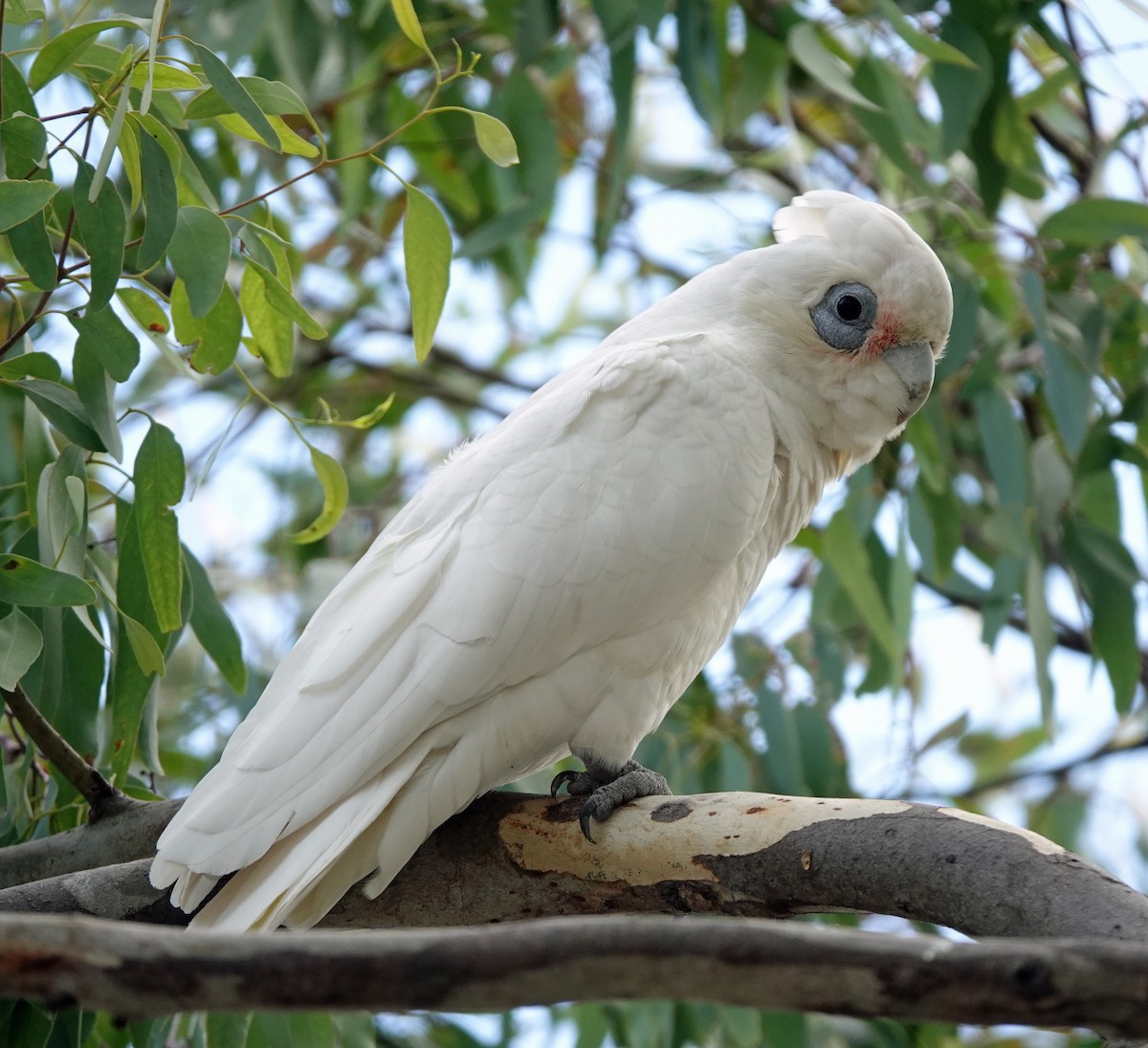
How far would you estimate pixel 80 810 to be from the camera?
5.96 ft

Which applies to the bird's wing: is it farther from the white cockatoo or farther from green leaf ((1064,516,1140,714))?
green leaf ((1064,516,1140,714))

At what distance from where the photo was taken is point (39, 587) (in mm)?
1398

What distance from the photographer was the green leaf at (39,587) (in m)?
1.39

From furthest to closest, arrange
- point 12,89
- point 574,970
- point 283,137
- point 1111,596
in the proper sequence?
point 1111,596, point 283,137, point 12,89, point 574,970

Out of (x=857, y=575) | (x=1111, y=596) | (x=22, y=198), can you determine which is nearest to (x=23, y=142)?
(x=22, y=198)

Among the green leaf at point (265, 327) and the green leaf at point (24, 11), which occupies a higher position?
the green leaf at point (24, 11)

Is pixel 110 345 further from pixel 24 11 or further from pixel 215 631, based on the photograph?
pixel 215 631

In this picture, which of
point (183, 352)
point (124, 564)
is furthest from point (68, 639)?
point (183, 352)

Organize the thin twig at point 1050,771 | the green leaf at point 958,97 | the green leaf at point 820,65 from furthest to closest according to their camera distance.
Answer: the thin twig at point 1050,771
the green leaf at point 958,97
the green leaf at point 820,65

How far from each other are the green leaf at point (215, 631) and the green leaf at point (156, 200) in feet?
1.89

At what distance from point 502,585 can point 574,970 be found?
87 centimetres

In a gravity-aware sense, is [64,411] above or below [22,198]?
below

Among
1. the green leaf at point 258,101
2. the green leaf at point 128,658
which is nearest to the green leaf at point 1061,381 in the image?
the green leaf at point 258,101

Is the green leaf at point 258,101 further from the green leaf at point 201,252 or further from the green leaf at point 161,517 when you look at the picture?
the green leaf at point 161,517
